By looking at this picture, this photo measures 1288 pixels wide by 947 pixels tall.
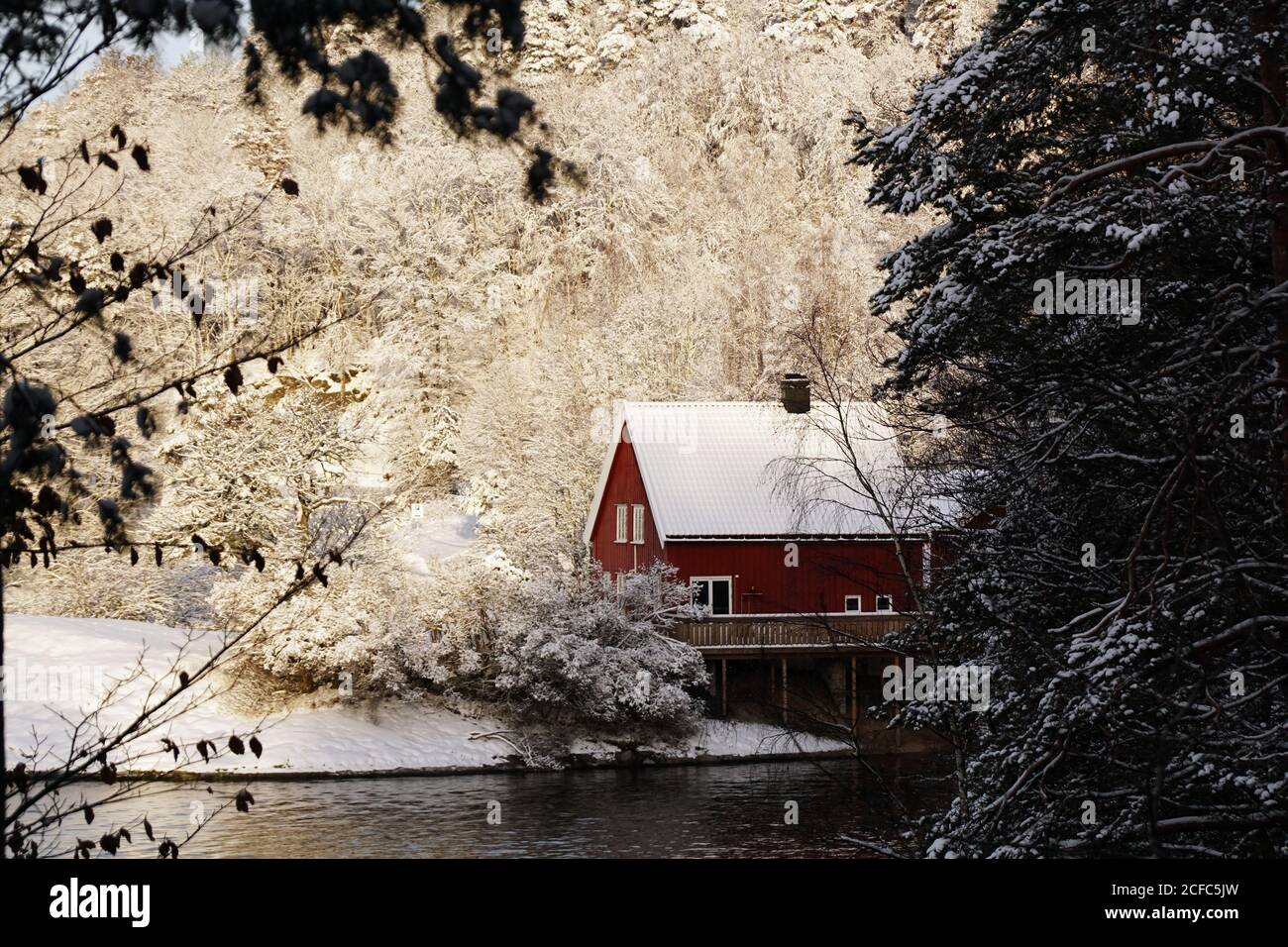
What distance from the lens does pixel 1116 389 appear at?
31.5ft

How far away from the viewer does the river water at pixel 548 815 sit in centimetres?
2281

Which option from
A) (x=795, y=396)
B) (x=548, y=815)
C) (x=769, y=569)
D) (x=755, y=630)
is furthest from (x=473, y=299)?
(x=548, y=815)

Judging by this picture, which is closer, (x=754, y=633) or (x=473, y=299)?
(x=754, y=633)

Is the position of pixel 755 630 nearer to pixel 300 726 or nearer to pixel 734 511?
pixel 734 511

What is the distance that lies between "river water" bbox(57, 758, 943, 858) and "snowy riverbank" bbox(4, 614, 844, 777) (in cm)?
66

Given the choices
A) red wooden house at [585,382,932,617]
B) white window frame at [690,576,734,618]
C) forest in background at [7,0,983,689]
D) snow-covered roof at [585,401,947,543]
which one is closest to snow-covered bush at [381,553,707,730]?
forest in background at [7,0,983,689]

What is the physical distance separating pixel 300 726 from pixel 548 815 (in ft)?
27.5

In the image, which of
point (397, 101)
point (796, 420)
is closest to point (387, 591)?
point (796, 420)

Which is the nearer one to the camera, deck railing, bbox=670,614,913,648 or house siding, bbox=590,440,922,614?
deck railing, bbox=670,614,913,648

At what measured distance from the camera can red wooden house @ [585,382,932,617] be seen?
34781mm

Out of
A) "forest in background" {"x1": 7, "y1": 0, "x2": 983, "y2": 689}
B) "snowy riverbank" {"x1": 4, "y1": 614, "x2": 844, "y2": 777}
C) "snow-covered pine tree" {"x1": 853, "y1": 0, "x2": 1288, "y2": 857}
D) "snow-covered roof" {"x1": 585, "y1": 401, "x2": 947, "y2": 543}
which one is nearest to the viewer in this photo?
"snow-covered pine tree" {"x1": 853, "y1": 0, "x2": 1288, "y2": 857}

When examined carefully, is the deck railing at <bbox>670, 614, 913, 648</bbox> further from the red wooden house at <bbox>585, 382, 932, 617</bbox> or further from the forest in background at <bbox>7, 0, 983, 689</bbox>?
the forest in background at <bbox>7, 0, 983, 689</bbox>
